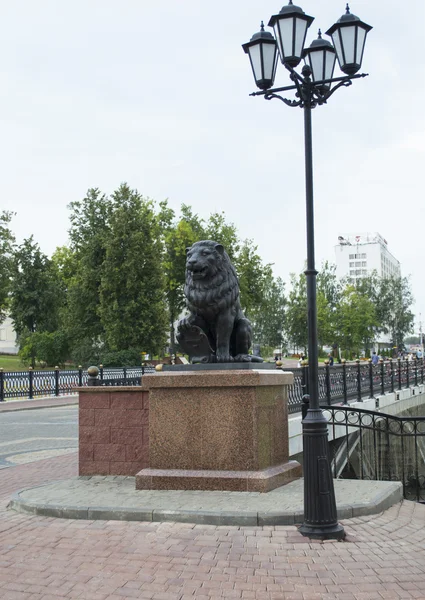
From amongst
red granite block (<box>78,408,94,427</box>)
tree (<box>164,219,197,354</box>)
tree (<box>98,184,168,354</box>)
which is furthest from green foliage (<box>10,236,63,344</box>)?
red granite block (<box>78,408,94,427</box>)

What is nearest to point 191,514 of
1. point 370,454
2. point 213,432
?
point 213,432

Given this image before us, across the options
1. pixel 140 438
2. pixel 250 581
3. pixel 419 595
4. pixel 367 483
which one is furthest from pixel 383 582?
pixel 140 438

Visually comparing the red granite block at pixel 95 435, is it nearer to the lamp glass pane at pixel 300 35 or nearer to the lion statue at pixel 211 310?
the lion statue at pixel 211 310

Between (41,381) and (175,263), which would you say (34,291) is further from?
(41,381)

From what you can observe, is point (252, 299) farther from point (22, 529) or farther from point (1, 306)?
point (22, 529)

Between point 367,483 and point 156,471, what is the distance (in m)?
2.62

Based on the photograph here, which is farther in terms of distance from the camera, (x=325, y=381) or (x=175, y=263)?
(x=175, y=263)

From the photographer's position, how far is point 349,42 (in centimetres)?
673

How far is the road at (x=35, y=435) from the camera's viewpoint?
12.2 m

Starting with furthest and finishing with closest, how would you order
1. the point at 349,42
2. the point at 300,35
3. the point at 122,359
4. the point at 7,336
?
the point at 7,336 → the point at 122,359 → the point at 349,42 → the point at 300,35

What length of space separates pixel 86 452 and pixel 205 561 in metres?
3.98

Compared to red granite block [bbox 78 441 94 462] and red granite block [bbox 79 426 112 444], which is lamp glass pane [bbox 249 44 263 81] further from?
red granite block [bbox 78 441 94 462]

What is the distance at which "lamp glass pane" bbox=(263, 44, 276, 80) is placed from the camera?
274 inches

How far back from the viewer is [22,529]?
20.7ft
